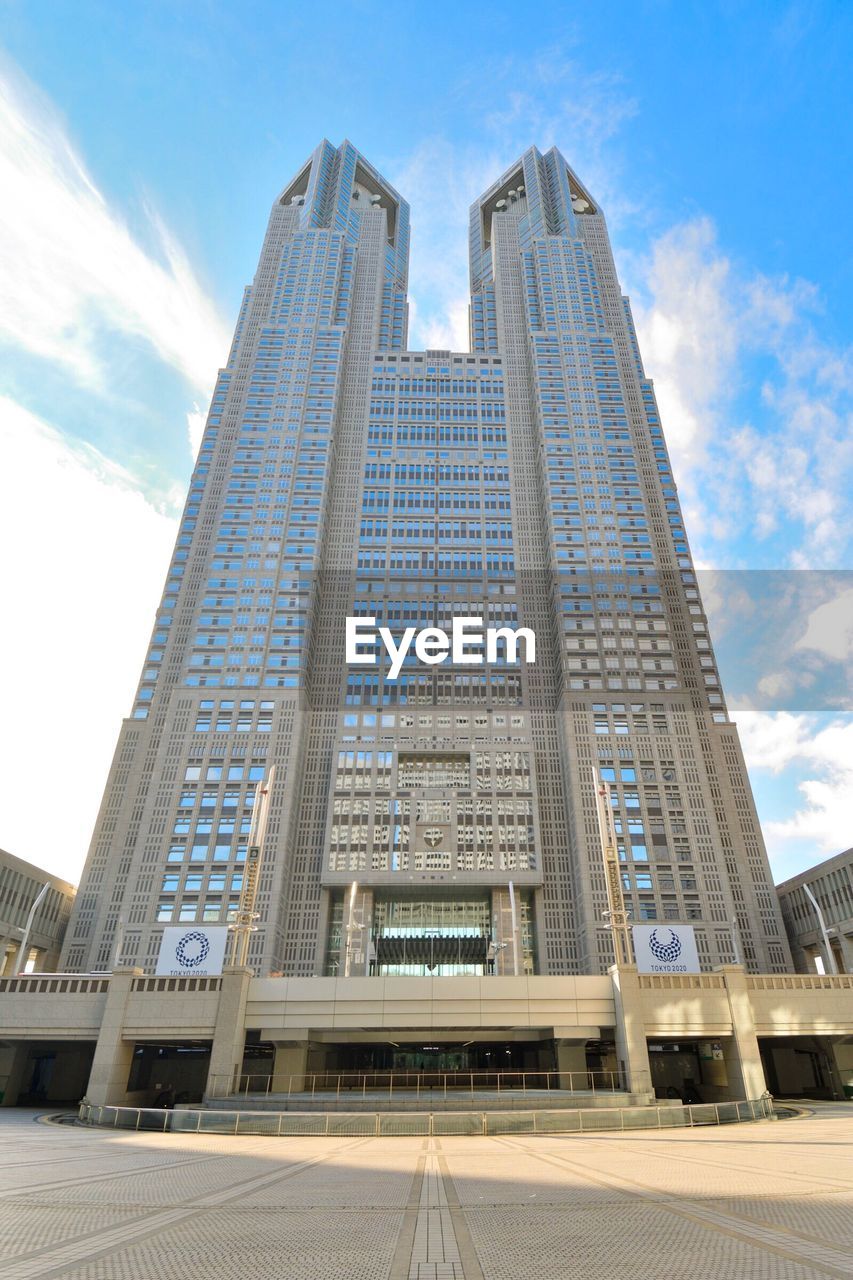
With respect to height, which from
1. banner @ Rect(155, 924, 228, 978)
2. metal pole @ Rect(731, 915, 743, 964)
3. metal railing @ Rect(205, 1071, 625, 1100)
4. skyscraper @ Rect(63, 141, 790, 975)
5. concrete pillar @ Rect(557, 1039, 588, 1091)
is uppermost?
skyscraper @ Rect(63, 141, 790, 975)

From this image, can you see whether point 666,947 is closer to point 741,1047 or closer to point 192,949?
point 741,1047

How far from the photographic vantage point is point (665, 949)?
6969 cm

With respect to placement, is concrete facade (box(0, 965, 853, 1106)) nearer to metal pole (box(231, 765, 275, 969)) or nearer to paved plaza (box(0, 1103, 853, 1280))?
metal pole (box(231, 765, 275, 969))

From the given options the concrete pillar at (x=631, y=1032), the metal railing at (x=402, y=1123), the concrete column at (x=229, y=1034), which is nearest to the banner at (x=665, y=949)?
the concrete pillar at (x=631, y=1032)

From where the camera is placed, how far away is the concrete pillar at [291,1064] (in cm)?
4994

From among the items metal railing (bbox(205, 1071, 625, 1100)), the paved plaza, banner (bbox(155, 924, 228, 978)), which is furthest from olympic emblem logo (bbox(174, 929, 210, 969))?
the paved plaza

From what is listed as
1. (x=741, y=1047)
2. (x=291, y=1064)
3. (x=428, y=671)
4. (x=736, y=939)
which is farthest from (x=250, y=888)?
(x=736, y=939)

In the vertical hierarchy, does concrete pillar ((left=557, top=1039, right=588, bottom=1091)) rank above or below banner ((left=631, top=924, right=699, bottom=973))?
below

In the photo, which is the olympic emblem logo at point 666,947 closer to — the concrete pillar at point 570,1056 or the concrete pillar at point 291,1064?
the concrete pillar at point 570,1056

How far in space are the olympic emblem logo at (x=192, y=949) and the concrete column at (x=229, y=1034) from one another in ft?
61.7

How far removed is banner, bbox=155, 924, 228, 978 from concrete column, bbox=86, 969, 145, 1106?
1723 cm

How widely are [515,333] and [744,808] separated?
96.1 m

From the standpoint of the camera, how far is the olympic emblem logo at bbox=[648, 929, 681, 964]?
227 feet

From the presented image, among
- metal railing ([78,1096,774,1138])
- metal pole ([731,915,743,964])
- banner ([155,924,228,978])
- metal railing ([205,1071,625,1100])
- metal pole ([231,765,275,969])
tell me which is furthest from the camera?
metal pole ([731,915,743,964])
